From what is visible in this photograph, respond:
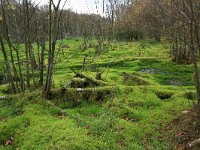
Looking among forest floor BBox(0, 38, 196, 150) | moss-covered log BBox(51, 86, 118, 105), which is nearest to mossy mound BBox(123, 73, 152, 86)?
forest floor BBox(0, 38, 196, 150)

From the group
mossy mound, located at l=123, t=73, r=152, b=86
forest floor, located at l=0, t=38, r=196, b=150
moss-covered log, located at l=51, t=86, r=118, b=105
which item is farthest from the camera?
mossy mound, located at l=123, t=73, r=152, b=86

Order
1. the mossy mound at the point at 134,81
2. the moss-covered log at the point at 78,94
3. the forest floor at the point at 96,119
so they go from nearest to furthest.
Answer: the forest floor at the point at 96,119 < the moss-covered log at the point at 78,94 < the mossy mound at the point at 134,81

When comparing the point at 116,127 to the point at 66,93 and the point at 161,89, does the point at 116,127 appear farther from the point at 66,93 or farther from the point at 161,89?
the point at 161,89

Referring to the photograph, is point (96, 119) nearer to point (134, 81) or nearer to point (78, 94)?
point (78, 94)

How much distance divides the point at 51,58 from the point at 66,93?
5.33 feet

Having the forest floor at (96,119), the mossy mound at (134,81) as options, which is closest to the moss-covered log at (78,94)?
the forest floor at (96,119)

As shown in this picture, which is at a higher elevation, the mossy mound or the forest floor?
the mossy mound

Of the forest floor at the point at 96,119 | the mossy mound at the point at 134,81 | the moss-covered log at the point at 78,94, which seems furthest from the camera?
the mossy mound at the point at 134,81

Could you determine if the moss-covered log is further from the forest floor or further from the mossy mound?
the mossy mound

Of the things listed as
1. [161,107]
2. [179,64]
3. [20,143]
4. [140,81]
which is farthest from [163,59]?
[20,143]

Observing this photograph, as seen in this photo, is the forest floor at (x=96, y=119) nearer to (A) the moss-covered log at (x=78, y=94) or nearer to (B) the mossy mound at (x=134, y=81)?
(A) the moss-covered log at (x=78, y=94)

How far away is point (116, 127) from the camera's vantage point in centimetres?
821

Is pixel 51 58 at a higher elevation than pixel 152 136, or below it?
higher

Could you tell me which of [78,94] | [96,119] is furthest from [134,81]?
[96,119]
